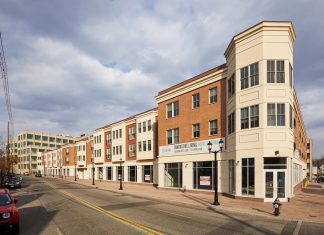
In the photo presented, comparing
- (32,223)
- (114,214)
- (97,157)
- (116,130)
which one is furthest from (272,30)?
(97,157)

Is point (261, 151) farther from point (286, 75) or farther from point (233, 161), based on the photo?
point (286, 75)

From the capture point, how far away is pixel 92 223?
47.3 feet

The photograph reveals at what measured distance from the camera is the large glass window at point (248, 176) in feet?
77.3

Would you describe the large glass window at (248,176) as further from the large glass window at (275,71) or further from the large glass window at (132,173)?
the large glass window at (132,173)

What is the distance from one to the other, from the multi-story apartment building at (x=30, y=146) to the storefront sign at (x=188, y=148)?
13750 centimetres

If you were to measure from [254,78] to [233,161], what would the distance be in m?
7.48

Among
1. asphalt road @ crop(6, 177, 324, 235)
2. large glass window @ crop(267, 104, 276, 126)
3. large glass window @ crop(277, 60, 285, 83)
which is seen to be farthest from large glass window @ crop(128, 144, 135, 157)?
asphalt road @ crop(6, 177, 324, 235)

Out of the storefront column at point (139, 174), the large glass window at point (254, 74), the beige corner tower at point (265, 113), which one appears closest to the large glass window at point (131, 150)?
the storefront column at point (139, 174)

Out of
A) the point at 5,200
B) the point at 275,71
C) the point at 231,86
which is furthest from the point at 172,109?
the point at 5,200

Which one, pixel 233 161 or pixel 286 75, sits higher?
pixel 286 75

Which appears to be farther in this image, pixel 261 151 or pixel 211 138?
pixel 211 138

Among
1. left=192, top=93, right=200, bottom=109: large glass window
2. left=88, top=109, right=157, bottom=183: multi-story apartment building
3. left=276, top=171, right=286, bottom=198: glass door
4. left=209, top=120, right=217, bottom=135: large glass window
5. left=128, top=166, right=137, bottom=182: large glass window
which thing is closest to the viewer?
left=276, top=171, right=286, bottom=198: glass door

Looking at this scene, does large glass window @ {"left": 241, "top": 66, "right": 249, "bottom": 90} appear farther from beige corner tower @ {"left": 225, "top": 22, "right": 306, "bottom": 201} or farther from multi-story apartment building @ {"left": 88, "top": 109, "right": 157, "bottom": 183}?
multi-story apartment building @ {"left": 88, "top": 109, "right": 157, "bottom": 183}

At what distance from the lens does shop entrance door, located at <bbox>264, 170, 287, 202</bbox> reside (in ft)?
74.1
